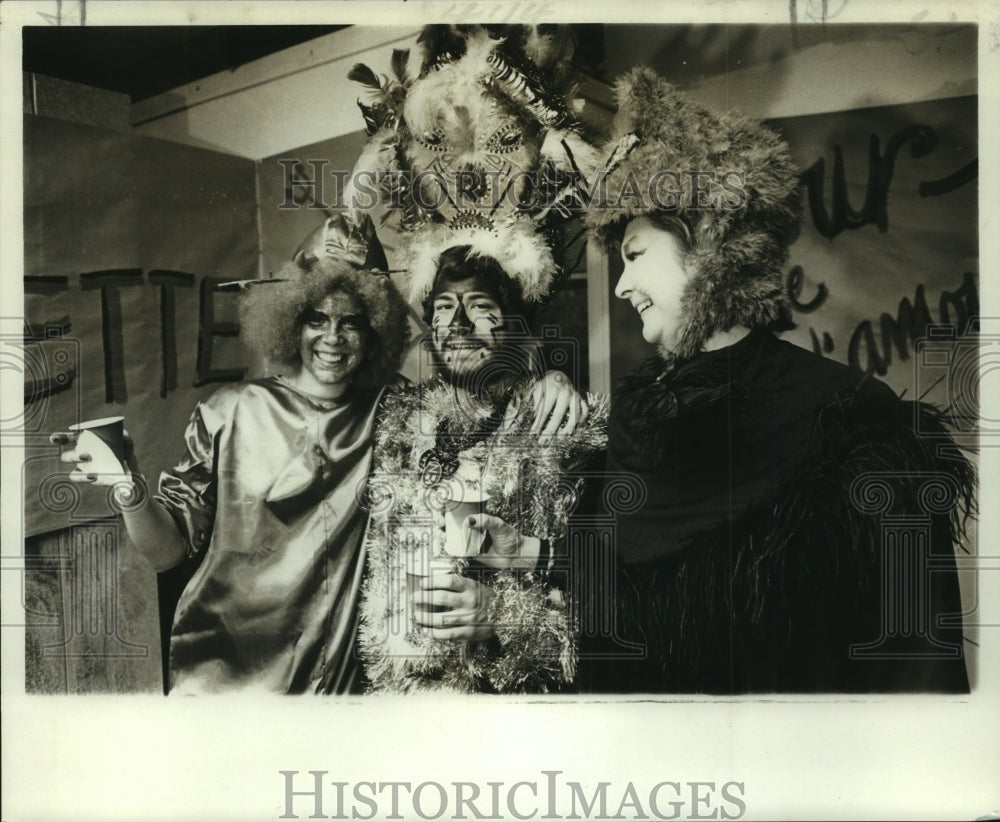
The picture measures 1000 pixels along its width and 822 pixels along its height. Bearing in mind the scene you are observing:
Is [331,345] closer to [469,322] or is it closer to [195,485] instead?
[469,322]

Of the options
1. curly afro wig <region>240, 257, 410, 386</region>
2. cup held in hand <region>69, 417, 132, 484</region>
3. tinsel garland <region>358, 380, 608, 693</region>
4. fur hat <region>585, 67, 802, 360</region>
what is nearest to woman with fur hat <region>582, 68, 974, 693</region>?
fur hat <region>585, 67, 802, 360</region>

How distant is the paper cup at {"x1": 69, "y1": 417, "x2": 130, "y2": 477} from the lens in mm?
3432

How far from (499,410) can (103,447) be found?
5.36 ft

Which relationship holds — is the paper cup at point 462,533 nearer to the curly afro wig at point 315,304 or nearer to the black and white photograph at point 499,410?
the black and white photograph at point 499,410

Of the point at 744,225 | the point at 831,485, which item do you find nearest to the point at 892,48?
the point at 744,225

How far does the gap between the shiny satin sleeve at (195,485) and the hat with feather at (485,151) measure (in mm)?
1008

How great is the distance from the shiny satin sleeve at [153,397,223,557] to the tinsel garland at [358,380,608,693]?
27.3 inches

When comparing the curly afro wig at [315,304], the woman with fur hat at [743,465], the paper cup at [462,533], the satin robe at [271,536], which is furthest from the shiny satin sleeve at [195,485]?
the woman with fur hat at [743,465]

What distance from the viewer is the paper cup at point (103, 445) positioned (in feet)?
11.3

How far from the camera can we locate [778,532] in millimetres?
3320

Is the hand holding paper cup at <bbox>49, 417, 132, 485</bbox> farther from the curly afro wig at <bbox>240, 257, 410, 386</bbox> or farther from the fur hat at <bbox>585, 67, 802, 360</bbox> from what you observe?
the fur hat at <bbox>585, 67, 802, 360</bbox>

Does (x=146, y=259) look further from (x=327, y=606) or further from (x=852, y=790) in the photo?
(x=852, y=790)

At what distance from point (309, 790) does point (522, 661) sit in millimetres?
1007

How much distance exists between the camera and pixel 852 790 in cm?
339
